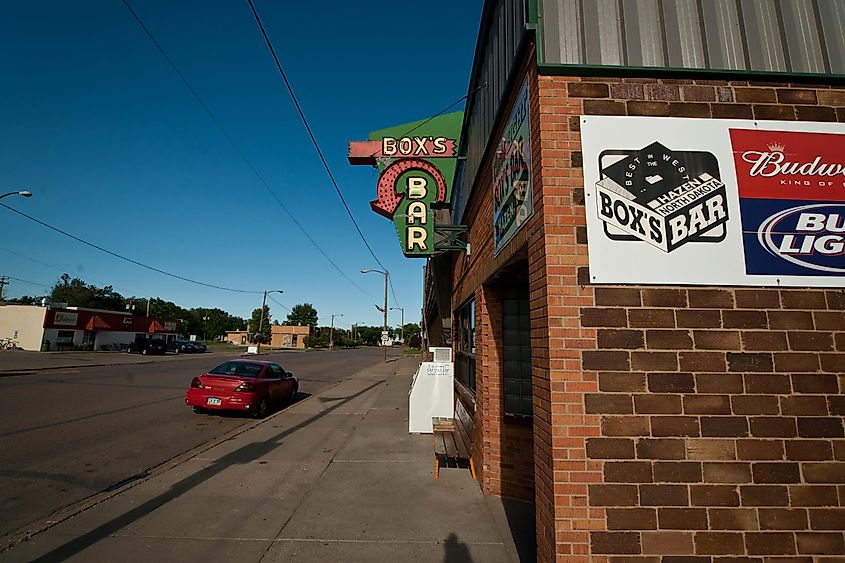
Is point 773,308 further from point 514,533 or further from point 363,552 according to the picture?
point 363,552

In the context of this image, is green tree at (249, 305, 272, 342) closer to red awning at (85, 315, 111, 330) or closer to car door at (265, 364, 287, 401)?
red awning at (85, 315, 111, 330)

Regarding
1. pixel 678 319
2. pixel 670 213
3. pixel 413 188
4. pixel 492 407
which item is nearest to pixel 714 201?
pixel 670 213

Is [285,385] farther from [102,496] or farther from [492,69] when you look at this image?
[492,69]

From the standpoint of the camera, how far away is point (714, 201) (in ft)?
9.61

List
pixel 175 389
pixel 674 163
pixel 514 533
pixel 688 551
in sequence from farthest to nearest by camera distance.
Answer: pixel 175 389 → pixel 514 533 → pixel 674 163 → pixel 688 551

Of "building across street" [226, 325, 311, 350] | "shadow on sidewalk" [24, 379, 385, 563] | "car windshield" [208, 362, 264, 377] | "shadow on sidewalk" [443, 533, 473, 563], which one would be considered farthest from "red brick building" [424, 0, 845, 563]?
"building across street" [226, 325, 311, 350]

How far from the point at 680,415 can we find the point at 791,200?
175cm

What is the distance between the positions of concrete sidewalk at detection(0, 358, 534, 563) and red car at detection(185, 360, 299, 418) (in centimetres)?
296

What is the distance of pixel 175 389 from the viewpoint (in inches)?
573

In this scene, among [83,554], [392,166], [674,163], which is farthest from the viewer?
[392,166]

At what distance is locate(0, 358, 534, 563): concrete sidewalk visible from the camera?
3.81 metres

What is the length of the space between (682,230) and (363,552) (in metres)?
3.87

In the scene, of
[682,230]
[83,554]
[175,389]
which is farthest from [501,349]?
[175,389]

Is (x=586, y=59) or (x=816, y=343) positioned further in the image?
(x=586, y=59)
